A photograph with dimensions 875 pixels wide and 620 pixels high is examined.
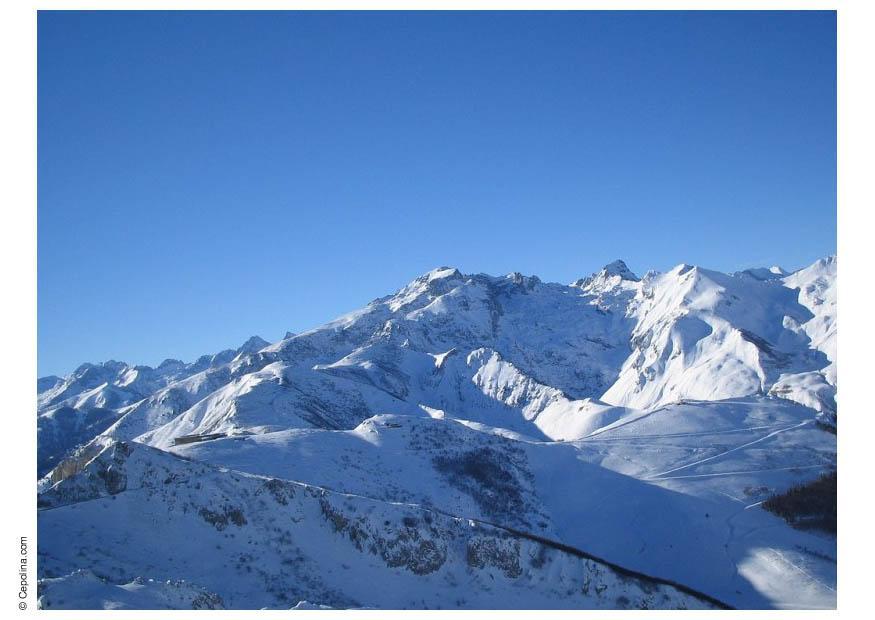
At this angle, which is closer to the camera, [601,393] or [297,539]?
[297,539]

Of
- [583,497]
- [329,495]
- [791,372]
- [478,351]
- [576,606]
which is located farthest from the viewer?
[478,351]

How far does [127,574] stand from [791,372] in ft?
532

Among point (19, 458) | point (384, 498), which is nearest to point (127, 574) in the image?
point (19, 458)

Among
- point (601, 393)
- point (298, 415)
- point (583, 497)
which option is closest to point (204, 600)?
point (583, 497)

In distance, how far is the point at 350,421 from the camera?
117875 mm

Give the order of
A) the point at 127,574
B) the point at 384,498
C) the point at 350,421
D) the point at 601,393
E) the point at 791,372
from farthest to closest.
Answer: the point at 601,393, the point at 791,372, the point at 350,421, the point at 384,498, the point at 127,574

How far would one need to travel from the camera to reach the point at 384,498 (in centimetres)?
4581

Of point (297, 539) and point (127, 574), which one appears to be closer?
point (127, 574)

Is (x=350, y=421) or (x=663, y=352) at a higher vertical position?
(x=663, y=352)

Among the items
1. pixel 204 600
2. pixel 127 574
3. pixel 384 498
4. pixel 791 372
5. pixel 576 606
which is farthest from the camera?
pixel 791 372

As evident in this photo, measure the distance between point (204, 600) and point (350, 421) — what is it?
97472mm

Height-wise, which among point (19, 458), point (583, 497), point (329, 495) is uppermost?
point (19, 458)

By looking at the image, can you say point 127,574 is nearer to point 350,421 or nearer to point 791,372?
point 350,421

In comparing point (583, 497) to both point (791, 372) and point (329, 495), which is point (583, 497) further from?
point (791, 372)
